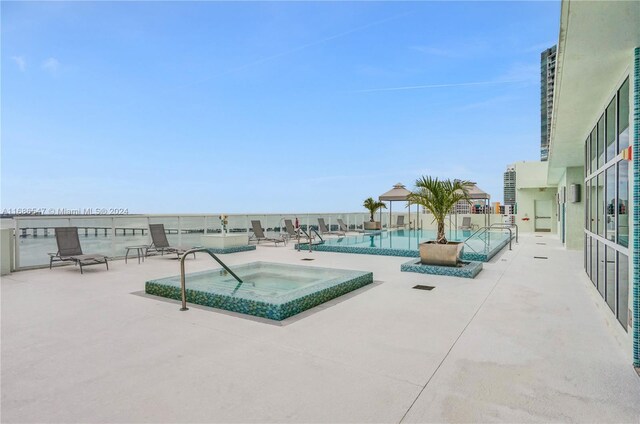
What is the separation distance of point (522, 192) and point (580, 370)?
784 inches

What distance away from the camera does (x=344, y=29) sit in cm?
1605

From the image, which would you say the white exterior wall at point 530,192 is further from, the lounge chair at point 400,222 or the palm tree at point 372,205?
the palm tree at point 372,205

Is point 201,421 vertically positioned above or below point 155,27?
below

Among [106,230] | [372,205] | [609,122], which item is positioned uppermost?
[609,122]

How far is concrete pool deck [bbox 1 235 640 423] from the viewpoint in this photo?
2.10 metres

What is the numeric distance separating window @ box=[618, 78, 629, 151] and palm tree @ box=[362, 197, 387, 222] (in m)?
15.7

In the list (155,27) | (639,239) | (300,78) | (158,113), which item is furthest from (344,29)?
(639,239)

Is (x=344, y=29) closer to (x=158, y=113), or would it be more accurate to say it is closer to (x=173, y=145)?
(x=158, y=113)

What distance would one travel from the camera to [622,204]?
3357 mm

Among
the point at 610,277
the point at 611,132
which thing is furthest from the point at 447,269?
the point at 611,132

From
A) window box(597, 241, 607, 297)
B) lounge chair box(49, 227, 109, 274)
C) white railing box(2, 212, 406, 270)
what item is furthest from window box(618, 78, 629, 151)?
white railing box(2, 212, 406, 270)

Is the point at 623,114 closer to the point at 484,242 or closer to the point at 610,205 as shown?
the point at 610,205

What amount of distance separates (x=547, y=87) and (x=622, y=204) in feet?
55.8

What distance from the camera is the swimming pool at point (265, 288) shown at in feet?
13.4
